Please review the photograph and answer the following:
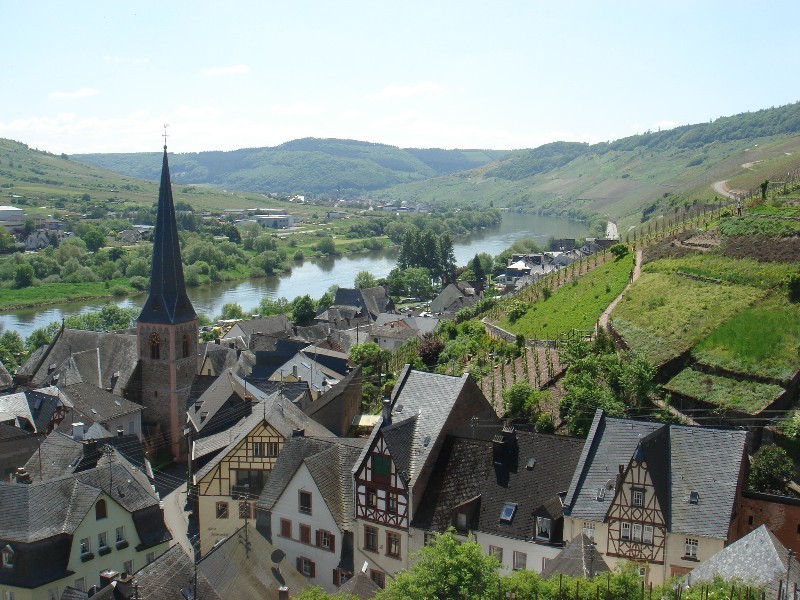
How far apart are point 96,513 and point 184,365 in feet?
68.9

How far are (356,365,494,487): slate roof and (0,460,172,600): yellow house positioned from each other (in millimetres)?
8086

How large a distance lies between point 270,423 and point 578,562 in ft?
46.8

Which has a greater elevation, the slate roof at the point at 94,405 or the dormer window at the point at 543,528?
the dormer window at the point at 543,528

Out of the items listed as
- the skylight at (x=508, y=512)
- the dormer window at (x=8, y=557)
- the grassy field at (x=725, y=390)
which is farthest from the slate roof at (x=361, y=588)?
the grassy field at (x=725, y=390)

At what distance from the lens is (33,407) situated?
139 ft

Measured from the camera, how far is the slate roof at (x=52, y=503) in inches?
997

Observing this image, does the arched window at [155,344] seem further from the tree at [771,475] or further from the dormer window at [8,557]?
the tree at [771,475]

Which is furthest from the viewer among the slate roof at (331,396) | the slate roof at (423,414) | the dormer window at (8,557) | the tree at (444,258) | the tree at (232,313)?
the tree at (444,258)

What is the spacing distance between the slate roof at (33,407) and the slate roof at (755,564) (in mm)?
32832

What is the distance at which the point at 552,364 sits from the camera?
131 feet

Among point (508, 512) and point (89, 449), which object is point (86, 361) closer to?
point (89, 449)

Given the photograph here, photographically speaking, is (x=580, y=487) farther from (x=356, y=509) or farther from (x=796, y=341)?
(x=796, y=341)

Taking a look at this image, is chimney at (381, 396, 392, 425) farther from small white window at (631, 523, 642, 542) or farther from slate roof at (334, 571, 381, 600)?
small white window at (631, 523, 642, 542)

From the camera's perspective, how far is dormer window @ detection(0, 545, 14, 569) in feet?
81.3
